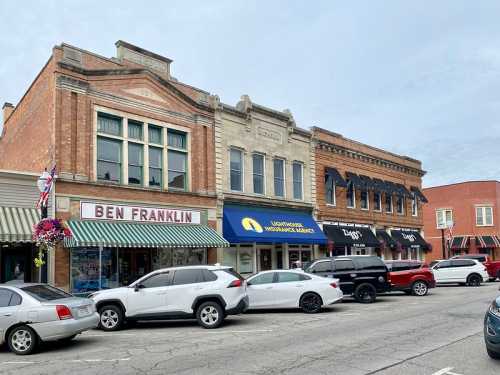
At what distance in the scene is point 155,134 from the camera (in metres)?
22.6

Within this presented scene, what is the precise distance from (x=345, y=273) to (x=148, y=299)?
8472 mm

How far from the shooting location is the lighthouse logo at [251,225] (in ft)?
81.0

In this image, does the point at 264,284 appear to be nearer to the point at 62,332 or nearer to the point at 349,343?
the point at 349,343

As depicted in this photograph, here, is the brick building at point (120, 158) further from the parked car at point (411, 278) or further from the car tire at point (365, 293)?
the parked car at point (411, 278)

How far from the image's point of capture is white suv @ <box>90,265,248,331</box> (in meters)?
13.5

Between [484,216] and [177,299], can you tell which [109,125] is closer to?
[177,299]

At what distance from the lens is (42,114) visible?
67.4ft

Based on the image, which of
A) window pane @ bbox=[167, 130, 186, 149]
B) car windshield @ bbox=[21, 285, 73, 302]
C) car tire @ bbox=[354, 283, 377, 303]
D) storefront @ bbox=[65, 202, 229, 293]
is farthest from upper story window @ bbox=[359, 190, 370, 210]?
car windshield @ bbox=[21, 285, 73, 302]

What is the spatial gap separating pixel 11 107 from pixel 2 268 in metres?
12.6

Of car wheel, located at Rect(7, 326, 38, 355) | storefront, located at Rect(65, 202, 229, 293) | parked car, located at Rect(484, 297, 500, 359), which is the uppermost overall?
storefront, located at Rect(65, 202, 229, 293)

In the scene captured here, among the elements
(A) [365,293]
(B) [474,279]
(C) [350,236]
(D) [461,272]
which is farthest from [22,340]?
(B) [474,279]

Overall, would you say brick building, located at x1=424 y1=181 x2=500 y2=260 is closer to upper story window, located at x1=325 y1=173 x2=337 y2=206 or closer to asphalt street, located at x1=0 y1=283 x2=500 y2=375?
upper story window, located at x1=325 y1=173 x2=337 y2=206

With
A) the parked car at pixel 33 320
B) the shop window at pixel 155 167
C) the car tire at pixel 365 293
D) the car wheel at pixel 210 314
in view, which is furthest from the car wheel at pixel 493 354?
the shop window at pixel 155 167

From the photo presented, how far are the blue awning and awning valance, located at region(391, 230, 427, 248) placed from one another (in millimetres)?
10215
